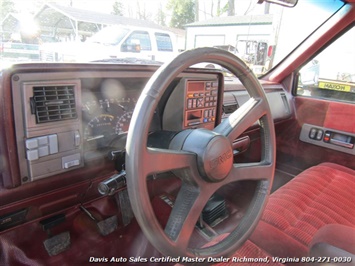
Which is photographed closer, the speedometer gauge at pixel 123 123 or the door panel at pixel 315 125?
the speedometer gauge at pixel 123 123

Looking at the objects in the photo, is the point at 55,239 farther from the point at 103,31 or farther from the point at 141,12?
the point at 141,12

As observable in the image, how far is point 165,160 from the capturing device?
809 millimetres

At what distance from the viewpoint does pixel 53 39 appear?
66.9 inches

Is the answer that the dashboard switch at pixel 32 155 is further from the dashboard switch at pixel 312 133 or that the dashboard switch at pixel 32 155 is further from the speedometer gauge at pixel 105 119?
the dashboard switch at pixel 312 133

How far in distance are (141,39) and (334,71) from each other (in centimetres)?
212

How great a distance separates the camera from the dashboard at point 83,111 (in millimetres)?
935

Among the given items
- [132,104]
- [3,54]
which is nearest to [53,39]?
[3,54]

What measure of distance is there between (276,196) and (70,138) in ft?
3.48

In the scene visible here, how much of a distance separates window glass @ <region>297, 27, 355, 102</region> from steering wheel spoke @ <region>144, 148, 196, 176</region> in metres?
1.92

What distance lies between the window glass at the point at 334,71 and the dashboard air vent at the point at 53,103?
6.71 feet

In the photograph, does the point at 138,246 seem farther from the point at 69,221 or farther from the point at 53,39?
the point at 53,39

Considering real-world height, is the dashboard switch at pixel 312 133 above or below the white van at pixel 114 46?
below

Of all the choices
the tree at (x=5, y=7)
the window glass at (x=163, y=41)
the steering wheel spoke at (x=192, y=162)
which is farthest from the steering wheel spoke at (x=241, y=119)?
the window glass at (x=163, y=41)

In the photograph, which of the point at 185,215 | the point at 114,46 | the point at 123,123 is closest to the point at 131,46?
the point at 114,46
